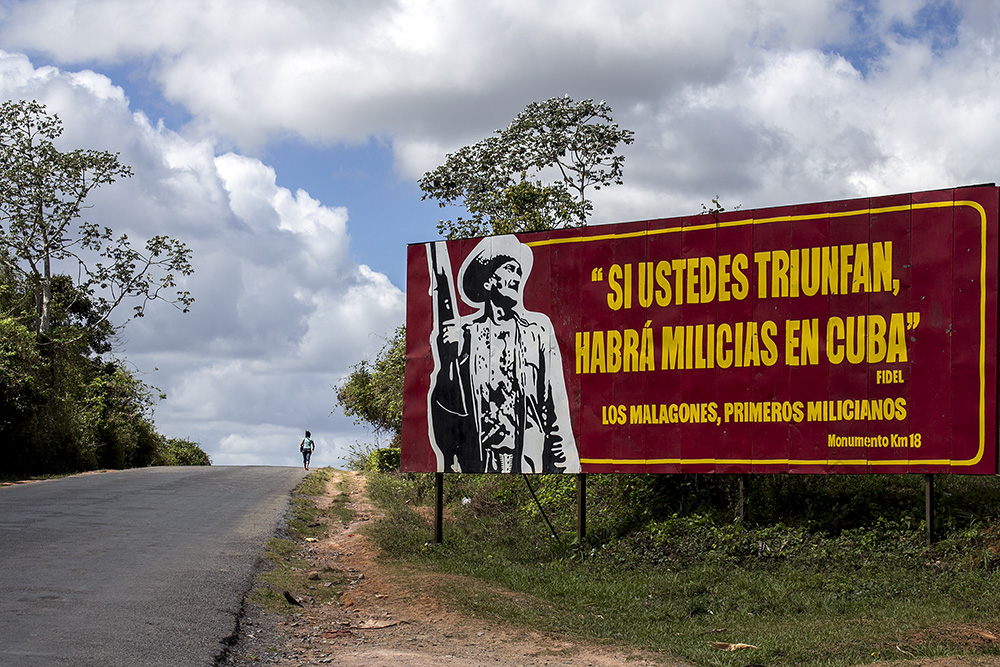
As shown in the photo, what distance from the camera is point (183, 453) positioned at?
49.0m

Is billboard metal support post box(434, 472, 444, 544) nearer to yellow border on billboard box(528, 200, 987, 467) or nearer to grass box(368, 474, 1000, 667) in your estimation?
grass box(368, 474, 1000, 667)

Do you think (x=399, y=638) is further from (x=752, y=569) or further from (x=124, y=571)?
(x=752, y=569)

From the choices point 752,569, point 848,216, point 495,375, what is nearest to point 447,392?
point 495,375

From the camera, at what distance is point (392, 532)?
17.0 metres

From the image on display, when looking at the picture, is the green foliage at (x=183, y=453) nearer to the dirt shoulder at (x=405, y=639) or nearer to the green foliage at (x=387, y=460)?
the green foliage at (x=387, y=460)

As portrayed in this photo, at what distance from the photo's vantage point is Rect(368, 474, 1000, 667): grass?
9977mm

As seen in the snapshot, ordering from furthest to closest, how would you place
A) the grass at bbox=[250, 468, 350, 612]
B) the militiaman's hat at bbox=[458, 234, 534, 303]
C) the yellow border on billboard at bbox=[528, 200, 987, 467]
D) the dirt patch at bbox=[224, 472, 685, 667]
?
1. the militiaman's hat at bbox=[458, 234, 534, 303]
2. the yellow border on billboard at bbox=[528, 200, 987, 467]
3. the grass at bbox=[250, 468, 350, 612]
4. the dirt patch at bbox=[224, 472, 685, 667]

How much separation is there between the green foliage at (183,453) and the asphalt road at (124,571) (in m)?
25.1

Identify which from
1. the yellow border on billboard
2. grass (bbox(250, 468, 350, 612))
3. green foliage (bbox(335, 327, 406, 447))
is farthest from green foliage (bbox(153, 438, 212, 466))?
the yellow border on billboard

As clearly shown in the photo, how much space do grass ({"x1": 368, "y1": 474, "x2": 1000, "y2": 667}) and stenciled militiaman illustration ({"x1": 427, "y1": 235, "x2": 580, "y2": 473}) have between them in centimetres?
164

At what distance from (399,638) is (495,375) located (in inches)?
249

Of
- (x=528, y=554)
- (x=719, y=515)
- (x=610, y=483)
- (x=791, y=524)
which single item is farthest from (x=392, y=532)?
(x=791, y=524)

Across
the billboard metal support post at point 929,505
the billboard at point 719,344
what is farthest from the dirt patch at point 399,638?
the billboard metal support post at point 929,505

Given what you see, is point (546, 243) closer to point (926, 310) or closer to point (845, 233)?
point (845, 233)
